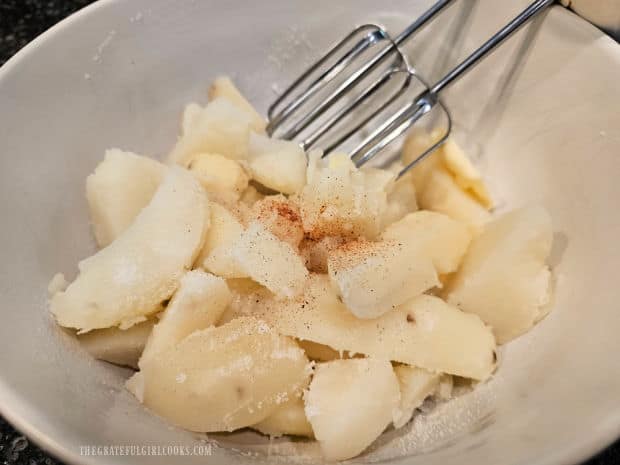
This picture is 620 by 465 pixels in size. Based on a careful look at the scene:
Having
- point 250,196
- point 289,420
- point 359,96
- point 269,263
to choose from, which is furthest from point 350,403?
point 359,96

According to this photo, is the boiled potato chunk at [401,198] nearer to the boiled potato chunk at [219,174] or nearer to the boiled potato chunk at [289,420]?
the boiled potato chunk at [219,174]

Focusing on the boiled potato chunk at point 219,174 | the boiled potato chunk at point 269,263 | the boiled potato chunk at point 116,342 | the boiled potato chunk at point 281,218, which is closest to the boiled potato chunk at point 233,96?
the boiled potato chunk at point 219,174

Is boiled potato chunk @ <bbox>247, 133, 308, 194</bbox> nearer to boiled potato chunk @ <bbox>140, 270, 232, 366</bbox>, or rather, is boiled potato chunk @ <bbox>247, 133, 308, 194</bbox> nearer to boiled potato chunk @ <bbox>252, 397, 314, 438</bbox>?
boiled potato chunk @ <bbox>140, 270, 232, 366</bbox>

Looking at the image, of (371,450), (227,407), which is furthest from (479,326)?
(227,407)

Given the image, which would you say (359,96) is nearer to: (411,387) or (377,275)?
(377,275)

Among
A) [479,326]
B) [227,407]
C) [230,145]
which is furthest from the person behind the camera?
[230,145]

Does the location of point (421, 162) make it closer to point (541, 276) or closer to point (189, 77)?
point (541, 276)
